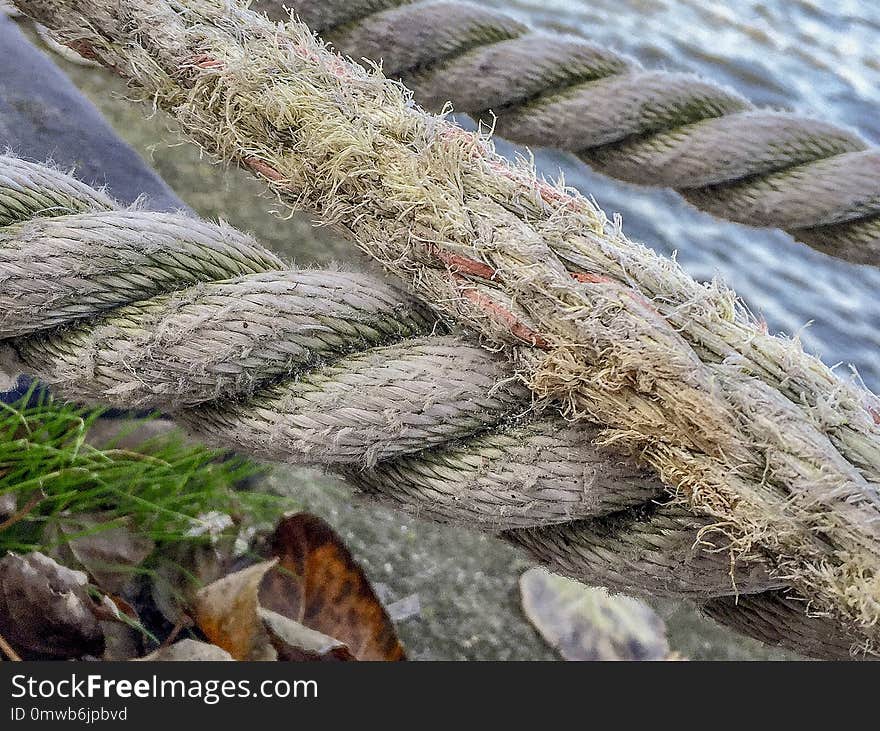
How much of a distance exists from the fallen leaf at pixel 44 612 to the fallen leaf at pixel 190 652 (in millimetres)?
49

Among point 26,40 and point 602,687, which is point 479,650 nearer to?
point 602,687

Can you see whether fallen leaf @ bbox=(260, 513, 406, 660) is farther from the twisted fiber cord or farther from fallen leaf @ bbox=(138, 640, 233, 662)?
the twisted fiber cord

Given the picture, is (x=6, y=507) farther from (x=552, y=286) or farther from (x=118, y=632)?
(x=552, y=286)

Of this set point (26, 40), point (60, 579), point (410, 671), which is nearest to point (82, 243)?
point (410, 671)

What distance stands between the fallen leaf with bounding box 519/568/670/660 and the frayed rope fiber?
599mm

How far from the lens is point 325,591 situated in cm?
84

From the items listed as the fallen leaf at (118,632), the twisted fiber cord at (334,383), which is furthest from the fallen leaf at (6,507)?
the twisted fiber cord at (334,383)

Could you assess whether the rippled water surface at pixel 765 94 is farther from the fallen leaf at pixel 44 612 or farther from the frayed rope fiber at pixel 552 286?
the fallen leaf at pixel 44 612

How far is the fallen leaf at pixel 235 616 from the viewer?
0.74 meters

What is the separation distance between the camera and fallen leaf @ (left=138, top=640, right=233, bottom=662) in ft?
2.36

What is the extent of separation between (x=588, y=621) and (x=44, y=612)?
20.7 inches

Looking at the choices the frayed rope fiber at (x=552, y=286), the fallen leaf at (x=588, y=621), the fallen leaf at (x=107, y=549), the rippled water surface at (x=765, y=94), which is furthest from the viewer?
the fallen leaf at (x=588, y=621)

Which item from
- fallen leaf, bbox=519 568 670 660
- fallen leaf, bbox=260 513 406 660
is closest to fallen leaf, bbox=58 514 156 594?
fallen leaf, bbox=260 513 406 660

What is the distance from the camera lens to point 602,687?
1.76 feet
